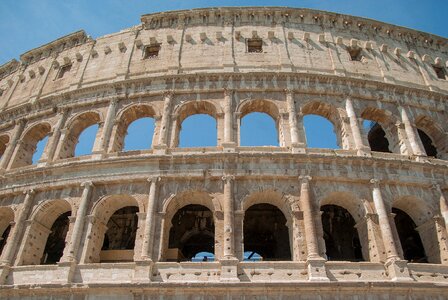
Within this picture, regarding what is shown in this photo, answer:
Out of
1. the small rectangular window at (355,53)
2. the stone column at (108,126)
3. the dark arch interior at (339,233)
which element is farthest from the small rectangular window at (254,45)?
the dark arch interior at (339,233)

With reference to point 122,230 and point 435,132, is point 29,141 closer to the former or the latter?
point 122,230

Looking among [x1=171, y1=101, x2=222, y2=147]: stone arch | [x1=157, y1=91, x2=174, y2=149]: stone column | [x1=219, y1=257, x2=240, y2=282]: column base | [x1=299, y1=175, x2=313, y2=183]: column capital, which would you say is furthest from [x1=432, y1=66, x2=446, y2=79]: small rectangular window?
[x1=219, y1=257, x2=240, y2=282]: column base

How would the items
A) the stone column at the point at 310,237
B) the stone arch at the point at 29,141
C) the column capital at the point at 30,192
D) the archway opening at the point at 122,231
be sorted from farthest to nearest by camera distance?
the stone arch at the point at 29,141
the archway opening at the point at 122,231
the column capital at the point at 30,192
the stone column at the point at 310,237

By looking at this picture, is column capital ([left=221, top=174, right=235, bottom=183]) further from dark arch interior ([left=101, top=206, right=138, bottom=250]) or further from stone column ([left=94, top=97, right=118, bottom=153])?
stone column ([left=94, top=97, right=118, bottom=153])

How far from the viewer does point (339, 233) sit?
14.7 m

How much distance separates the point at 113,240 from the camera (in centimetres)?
1461

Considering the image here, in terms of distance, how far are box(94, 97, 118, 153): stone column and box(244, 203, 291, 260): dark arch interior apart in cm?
594

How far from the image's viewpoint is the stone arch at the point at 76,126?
588 inches

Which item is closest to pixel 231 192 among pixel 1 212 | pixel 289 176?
pixel 289 176

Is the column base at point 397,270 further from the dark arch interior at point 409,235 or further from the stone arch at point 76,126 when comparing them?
the stone arch at point 76,126

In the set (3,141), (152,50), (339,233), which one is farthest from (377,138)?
(3,141)

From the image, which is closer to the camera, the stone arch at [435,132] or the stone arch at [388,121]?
the stone arch at [388,121]

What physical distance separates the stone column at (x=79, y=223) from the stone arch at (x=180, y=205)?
2552 mm

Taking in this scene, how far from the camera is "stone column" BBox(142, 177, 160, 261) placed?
1094 centimetres
